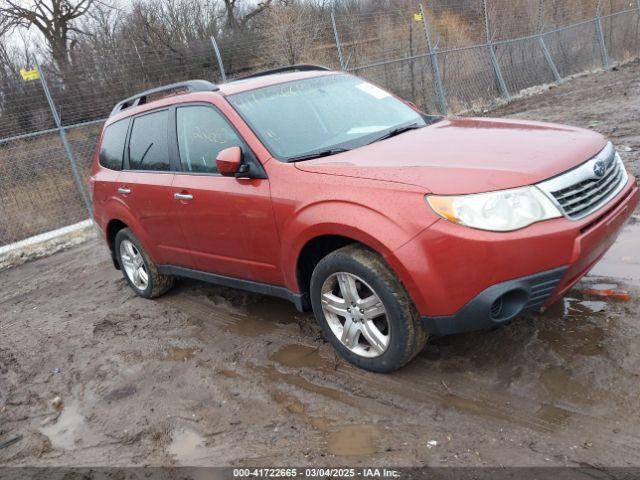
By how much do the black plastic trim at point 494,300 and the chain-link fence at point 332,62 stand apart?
774 centimetres

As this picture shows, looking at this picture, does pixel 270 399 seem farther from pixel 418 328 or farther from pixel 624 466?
pixel 624 466

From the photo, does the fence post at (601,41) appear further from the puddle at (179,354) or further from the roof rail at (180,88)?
the puddle at (179,354)

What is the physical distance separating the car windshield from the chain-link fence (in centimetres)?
598

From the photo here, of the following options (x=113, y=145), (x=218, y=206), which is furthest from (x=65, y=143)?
(x=218, y=206)

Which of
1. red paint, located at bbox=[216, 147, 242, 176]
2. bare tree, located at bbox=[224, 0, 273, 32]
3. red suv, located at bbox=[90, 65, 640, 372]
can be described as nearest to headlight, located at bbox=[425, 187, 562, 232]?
red suv, located at bbox=[90, 65, 640, 372]

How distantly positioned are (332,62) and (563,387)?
36.0 feet

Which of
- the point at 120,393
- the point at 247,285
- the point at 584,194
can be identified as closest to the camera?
the point at 584,194

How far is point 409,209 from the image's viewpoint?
2830 millimetres

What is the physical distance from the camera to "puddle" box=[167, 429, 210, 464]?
2992mm

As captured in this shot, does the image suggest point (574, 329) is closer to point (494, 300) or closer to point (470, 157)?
point (494, 300)

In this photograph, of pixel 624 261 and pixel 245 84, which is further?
pixel 624 261

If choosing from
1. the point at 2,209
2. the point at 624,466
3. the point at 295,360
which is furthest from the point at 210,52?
the point at 624,466

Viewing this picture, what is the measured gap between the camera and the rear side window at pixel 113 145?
510 centimetres

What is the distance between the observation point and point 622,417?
2676mm
